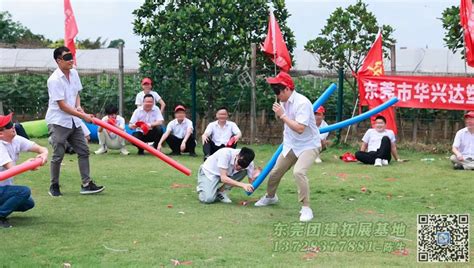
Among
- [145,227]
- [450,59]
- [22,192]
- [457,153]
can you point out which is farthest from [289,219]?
[450,59]

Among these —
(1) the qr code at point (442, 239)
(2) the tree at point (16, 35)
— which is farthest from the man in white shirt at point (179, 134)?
(2) the tree at point (16, 35)

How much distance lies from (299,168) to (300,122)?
1.63ft

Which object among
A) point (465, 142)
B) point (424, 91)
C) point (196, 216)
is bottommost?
point (196, 216)

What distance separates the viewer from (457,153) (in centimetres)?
1154

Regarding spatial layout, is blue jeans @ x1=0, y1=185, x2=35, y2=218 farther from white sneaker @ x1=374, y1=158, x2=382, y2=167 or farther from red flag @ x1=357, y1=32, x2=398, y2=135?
red flag @ x1=357, y1=32, x2=398, y2=135

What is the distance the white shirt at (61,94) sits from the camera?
8469mm

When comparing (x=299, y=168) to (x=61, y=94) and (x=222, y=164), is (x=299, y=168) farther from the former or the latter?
(x=61, y=94)

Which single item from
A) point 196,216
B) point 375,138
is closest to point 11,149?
point 196,216

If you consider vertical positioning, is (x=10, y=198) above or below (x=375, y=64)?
below

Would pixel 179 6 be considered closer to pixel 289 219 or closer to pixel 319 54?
pixel 319 54

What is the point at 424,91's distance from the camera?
13797mm

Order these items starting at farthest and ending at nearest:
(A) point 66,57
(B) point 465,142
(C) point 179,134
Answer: (C) point 179,134 < (B) point 465,142 < (A) point 66,57

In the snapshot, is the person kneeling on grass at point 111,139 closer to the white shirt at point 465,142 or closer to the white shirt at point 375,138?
the white shirt at point 375,138

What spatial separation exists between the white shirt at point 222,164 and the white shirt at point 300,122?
29.3 inches
